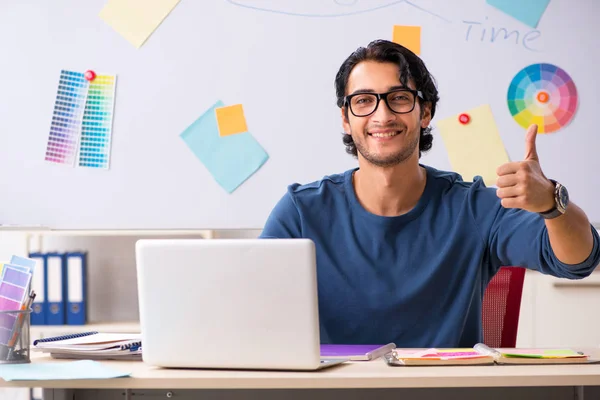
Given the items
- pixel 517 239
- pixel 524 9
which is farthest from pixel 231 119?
pixel 517 239

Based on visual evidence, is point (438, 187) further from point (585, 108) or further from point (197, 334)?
point (585, 108)

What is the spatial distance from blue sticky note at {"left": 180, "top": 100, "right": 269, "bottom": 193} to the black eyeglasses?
1.40 m

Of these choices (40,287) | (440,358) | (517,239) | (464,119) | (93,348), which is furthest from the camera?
(464,119)

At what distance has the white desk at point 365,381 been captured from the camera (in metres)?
1.12

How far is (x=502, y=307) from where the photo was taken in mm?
1817

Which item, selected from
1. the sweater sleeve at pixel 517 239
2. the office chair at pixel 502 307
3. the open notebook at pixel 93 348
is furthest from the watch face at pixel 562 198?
the open notebook at pixel 93 348

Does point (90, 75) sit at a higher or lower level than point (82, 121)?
higher

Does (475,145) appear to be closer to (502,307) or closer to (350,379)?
(502,307)

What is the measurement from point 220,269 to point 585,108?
249 centimetres

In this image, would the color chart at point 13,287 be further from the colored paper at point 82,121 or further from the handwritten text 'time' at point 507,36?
the handwritten text 'time' at point 507,36

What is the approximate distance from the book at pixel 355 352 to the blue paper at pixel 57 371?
1.22ft

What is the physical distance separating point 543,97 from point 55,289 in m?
2.10

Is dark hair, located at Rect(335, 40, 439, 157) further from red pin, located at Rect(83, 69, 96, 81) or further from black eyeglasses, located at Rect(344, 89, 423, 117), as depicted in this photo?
red pin, located at Rect(83, 69, 96, 81)

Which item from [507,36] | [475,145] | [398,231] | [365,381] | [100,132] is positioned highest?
[507,36]
